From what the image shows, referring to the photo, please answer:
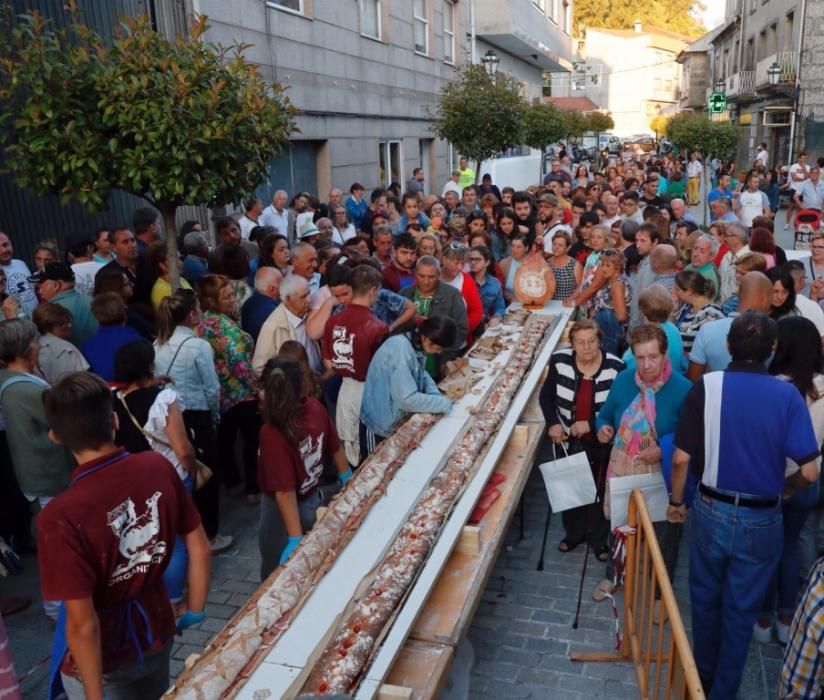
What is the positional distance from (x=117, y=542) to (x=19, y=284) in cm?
465

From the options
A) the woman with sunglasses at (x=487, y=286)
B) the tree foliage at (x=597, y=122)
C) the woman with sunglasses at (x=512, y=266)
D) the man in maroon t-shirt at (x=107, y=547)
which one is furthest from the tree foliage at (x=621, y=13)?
the man in maroon t-shirt at (x=107, y=547)

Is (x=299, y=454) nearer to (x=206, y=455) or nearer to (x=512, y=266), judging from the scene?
(x=206, y=455)

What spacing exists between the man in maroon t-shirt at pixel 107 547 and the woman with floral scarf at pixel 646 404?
2589 mm

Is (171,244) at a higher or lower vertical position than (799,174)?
lower

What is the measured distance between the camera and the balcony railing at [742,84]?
36591mm

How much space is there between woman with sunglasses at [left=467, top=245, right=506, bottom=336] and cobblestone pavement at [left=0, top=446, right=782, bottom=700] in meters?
2.65

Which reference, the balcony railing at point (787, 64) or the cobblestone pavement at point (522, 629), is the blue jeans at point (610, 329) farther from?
the balcony railing at point (787, 64)

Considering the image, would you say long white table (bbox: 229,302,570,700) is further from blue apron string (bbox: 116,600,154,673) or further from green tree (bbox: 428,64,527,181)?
green tree (bbox: 428,64,527,181)

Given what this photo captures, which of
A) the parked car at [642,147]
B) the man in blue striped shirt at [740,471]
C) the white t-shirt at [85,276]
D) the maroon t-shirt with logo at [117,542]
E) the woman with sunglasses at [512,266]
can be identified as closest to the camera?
the maroon t-shirt with logo at [117,542]

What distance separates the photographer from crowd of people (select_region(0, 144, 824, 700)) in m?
2.79

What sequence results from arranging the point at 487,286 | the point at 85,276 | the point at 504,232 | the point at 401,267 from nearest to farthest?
the point at 85,276 < the point at 401,267 < the point at 487,286 < the point at 504,232

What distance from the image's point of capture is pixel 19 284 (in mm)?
6500

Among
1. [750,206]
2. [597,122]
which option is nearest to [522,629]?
[750,206]

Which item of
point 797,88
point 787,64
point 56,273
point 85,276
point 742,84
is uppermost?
point 742,84
